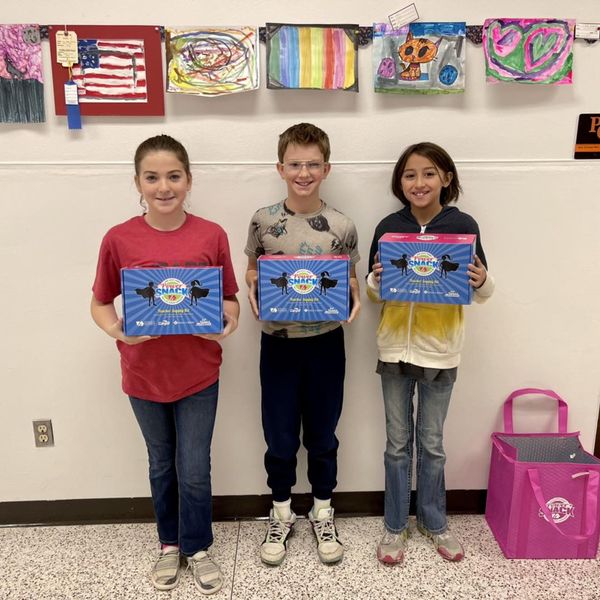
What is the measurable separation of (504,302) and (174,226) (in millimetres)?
1163

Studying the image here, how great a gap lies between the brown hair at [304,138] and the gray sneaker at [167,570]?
129 centimetres

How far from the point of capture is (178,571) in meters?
1.70

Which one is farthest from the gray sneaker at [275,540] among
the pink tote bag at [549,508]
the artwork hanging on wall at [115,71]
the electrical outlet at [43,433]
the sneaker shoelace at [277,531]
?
the artwork hanging on wall at [115,71]

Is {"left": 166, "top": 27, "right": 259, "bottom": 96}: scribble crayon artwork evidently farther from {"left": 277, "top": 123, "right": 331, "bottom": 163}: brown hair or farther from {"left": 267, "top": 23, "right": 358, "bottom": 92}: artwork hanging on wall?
{"left": 277, "top": 123, "right": 331, "bottom": 163}: brown hair

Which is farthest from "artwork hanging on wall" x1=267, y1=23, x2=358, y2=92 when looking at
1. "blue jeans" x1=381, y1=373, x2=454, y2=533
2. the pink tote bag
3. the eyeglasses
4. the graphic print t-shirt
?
the pink tote bag

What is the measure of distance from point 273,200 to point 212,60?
47 cm

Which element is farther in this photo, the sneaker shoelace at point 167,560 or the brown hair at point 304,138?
the sneaker shoelace at point 167,560

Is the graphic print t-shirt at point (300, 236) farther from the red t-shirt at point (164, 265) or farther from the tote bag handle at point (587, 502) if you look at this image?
the tote bag handle at point (587, 502)

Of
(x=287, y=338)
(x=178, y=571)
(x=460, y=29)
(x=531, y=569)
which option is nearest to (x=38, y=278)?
(x=287, y=338)

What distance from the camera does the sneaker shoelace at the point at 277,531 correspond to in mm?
1802

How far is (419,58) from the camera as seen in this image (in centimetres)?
170

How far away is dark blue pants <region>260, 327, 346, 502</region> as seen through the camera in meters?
1.68

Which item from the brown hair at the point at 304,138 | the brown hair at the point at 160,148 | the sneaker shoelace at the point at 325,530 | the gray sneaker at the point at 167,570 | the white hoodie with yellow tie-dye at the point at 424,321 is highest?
the brown hair at the point at 304,138

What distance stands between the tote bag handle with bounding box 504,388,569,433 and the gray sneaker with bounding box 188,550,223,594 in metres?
1.12
